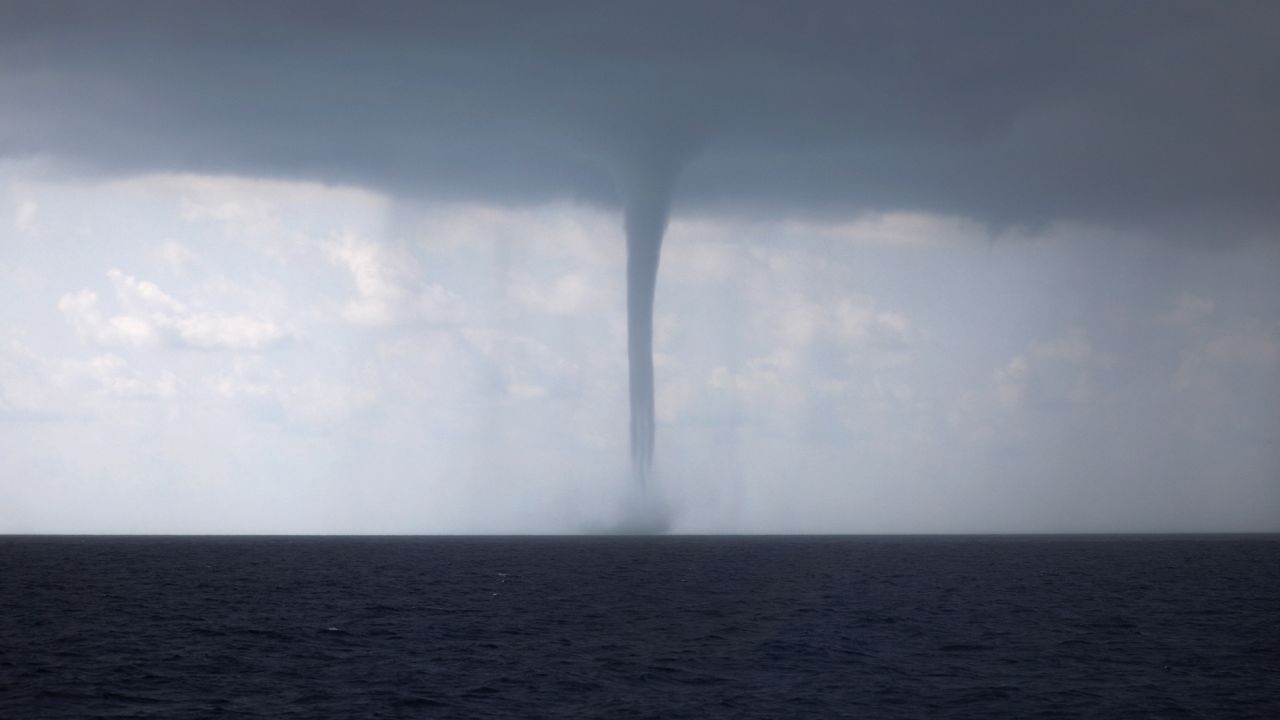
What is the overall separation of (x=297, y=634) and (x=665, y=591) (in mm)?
38616

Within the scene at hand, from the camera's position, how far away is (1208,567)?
14312 centimetres

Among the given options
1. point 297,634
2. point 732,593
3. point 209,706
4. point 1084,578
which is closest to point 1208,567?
point 1084,578

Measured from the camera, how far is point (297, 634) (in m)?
63.1

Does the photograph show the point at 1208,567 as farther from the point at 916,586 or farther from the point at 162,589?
the point at 162,589

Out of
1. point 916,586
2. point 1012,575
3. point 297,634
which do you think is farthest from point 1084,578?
point 297,634

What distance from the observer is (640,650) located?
56688 mm

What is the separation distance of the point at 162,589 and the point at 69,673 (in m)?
53.3

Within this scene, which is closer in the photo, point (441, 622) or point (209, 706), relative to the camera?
point (209, 706)

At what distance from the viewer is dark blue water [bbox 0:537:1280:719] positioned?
42781mm

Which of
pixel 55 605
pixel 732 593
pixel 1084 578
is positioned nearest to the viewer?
pixel 55 605

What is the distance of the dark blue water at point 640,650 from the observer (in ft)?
140

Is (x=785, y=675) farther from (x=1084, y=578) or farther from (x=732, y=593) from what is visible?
(x=1084, y=578)

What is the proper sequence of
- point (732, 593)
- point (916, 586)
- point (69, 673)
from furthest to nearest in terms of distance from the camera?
1. point (916, 586)
2. point (732, 593)
3. point (69, 673)

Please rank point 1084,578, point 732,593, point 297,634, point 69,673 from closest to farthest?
point 69,673, point 297,634, point 732,593, point 1084,578
